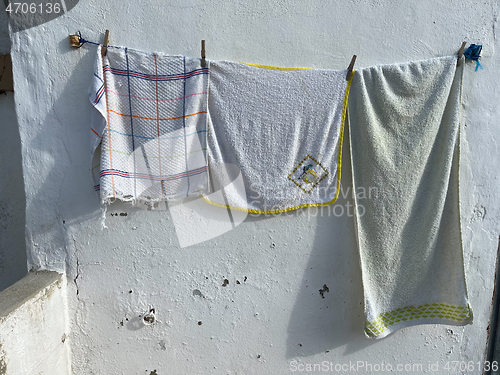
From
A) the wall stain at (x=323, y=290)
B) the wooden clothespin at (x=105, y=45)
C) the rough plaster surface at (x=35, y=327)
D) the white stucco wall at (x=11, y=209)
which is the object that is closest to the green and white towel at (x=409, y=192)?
the wall stain at (x=323, y=290)

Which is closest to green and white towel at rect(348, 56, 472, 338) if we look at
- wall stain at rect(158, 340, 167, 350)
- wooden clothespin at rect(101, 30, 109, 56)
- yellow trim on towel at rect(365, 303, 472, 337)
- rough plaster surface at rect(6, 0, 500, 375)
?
yellow trim on towel at rect(365, 303, 472, 337)

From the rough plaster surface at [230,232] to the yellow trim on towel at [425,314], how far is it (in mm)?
141

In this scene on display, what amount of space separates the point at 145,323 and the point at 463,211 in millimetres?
1971

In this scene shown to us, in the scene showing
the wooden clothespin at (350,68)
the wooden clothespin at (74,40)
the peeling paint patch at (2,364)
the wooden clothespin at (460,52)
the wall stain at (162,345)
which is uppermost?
the wooden clothespin at (460,52)

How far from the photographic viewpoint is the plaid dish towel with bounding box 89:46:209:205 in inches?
63.0

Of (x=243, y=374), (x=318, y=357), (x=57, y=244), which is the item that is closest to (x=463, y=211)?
(x=318, y=357)

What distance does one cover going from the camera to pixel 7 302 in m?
1.42

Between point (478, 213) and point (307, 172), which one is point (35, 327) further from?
point (478, 213)

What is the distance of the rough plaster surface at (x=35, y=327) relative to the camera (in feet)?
4.46

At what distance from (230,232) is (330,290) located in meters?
0.68

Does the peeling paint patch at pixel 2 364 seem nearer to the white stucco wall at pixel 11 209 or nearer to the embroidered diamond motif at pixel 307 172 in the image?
the white stucco wall at pixel 11 209

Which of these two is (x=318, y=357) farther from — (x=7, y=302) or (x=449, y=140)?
(x=7, y=302)

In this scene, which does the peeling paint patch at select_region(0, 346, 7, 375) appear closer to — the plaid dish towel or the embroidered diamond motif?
the plaid dish towel

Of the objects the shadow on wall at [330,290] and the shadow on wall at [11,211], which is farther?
the shadow on wall at [11,211]
